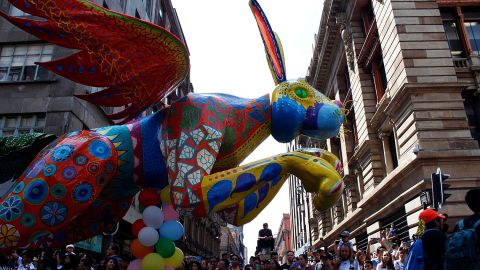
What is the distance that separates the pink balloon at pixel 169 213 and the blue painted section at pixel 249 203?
0.86m

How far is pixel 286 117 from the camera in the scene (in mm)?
4918

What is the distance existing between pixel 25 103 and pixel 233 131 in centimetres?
1323

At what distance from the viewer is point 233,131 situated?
4.89 m

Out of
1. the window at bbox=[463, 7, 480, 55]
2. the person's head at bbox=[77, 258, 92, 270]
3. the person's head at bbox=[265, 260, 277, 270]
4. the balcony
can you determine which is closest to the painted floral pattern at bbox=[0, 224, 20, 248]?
the person's head at bbox=[77, 258, 92, 270]

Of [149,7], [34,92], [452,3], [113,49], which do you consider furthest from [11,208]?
[149,7]

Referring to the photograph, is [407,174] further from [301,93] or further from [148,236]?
[148,236]

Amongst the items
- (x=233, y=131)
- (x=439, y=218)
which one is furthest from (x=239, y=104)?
(x=439, y=218)

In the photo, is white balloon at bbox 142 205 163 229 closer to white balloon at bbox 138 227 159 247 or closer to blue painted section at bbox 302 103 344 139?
white balloon at bbox 138 227 159 247

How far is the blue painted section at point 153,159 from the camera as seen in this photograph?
4859 millimetres

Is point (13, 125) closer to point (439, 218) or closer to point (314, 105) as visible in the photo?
point (314, 105)

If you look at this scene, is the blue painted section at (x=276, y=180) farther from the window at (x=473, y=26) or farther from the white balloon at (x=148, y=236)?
the window at (x=473, y=26)

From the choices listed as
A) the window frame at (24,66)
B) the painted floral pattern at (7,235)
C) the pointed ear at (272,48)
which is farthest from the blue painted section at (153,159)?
the window frame at (24,66)

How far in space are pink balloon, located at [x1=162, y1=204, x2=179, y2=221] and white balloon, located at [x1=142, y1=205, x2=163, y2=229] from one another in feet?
0.24

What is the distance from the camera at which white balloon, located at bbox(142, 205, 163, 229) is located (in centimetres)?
461
